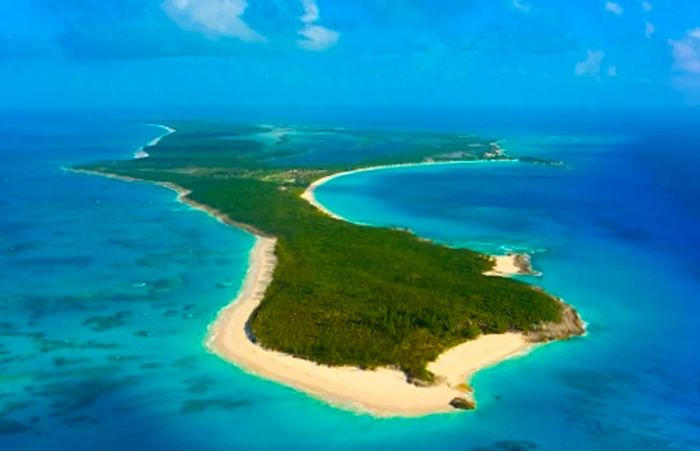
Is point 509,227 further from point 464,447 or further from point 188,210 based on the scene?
point 464,447

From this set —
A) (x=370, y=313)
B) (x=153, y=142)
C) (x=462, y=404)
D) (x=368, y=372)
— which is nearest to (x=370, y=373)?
(x=368, y=372)

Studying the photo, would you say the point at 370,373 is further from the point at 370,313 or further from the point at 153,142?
the point at 153,142

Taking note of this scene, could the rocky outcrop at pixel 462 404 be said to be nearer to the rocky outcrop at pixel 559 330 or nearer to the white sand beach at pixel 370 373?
the white sand beach at pixel 370 373

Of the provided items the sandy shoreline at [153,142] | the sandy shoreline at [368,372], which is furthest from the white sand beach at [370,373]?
the sandy shoreline at [153,142]

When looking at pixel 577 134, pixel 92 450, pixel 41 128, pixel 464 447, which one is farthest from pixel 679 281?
pixel 41 128

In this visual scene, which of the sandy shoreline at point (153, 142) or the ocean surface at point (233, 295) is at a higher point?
the sandy shoreline at point (153, 142)

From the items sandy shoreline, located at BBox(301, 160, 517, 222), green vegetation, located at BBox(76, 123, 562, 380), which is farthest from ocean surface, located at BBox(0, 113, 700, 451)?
green vegetation, located at BBox(76, 123, 562, 380)
